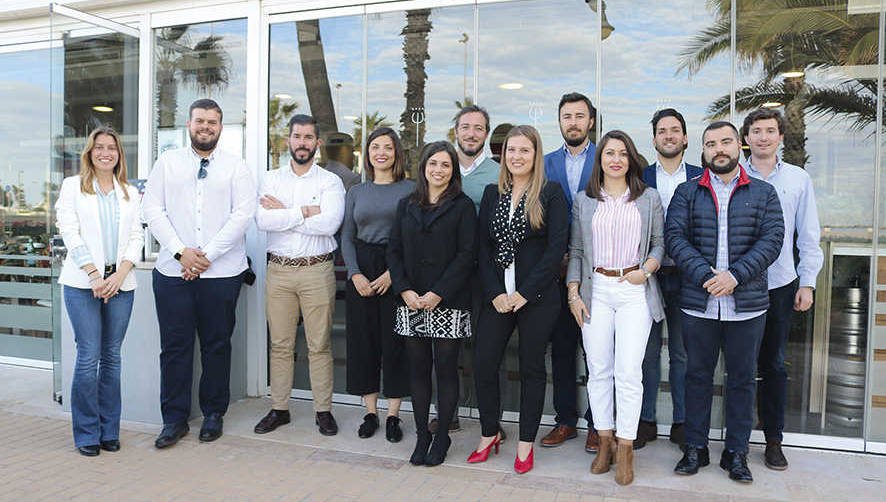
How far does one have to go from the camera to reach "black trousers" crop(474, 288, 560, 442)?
401 centimetres

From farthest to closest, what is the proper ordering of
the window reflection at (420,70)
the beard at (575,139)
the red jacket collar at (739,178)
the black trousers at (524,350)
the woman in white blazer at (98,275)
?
the window reflection at (420,70) < the beard at (575,139) < the woman in white blazer at (98,275) < the black trousers at (524,350) < the red jacket collar at (739,178)

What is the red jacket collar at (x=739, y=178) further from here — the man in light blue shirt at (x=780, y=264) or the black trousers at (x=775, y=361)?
the black trousers at (x=775, y=361)

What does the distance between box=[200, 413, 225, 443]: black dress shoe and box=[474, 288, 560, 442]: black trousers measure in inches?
75.2

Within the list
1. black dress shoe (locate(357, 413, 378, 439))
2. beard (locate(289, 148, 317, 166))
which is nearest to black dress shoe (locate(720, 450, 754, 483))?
black dress shoe (locate(357, 413, 378, 439))

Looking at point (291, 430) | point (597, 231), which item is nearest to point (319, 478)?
point (291, 430)

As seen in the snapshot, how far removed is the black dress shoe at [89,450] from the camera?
171 inches

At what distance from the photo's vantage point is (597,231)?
3984mm

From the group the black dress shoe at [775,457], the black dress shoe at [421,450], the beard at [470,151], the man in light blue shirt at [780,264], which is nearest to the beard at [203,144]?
the beard at [470,151]

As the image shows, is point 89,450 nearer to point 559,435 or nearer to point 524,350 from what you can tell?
point 524,350

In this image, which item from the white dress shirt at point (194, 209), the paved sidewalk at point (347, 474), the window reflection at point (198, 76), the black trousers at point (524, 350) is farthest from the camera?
the window reflection at point (198, 76)

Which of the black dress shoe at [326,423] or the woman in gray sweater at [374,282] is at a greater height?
the woman in gray sweater at [374,282]

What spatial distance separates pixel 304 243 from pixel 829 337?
3666mm

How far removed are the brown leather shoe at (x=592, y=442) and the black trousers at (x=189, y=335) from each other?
100 inches

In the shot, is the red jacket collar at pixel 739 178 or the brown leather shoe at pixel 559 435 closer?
the red jacket collar at pixel 739 178
